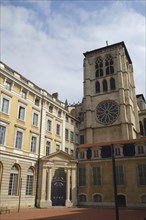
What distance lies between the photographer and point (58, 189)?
2847cm

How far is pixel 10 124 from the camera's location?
82.5 feet

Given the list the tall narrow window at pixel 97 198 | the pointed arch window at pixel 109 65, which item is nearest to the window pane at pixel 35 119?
the tall narrow window at pixel 97 198

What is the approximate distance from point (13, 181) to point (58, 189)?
7.14 m

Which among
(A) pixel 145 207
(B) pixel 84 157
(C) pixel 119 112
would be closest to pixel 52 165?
(B) pixel 84 157

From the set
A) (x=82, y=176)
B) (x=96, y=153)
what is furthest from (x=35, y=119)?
(x=82, y=176)

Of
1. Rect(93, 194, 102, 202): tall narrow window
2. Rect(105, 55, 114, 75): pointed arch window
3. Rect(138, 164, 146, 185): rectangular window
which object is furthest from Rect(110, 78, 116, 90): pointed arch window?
Rect(93, 194, 102, 202): tall narrow window

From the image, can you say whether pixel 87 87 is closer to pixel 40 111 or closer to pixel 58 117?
pixel 58 117

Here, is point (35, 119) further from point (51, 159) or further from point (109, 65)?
point (109, 65)

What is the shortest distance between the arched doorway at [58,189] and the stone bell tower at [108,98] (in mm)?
14599

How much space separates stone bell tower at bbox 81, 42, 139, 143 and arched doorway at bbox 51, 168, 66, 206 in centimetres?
1460

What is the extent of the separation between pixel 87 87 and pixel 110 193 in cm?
2689

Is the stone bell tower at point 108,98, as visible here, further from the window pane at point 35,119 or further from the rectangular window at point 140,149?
the window pane at point 35,119

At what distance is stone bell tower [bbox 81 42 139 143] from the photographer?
4257 cm

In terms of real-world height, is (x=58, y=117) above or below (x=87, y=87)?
below
